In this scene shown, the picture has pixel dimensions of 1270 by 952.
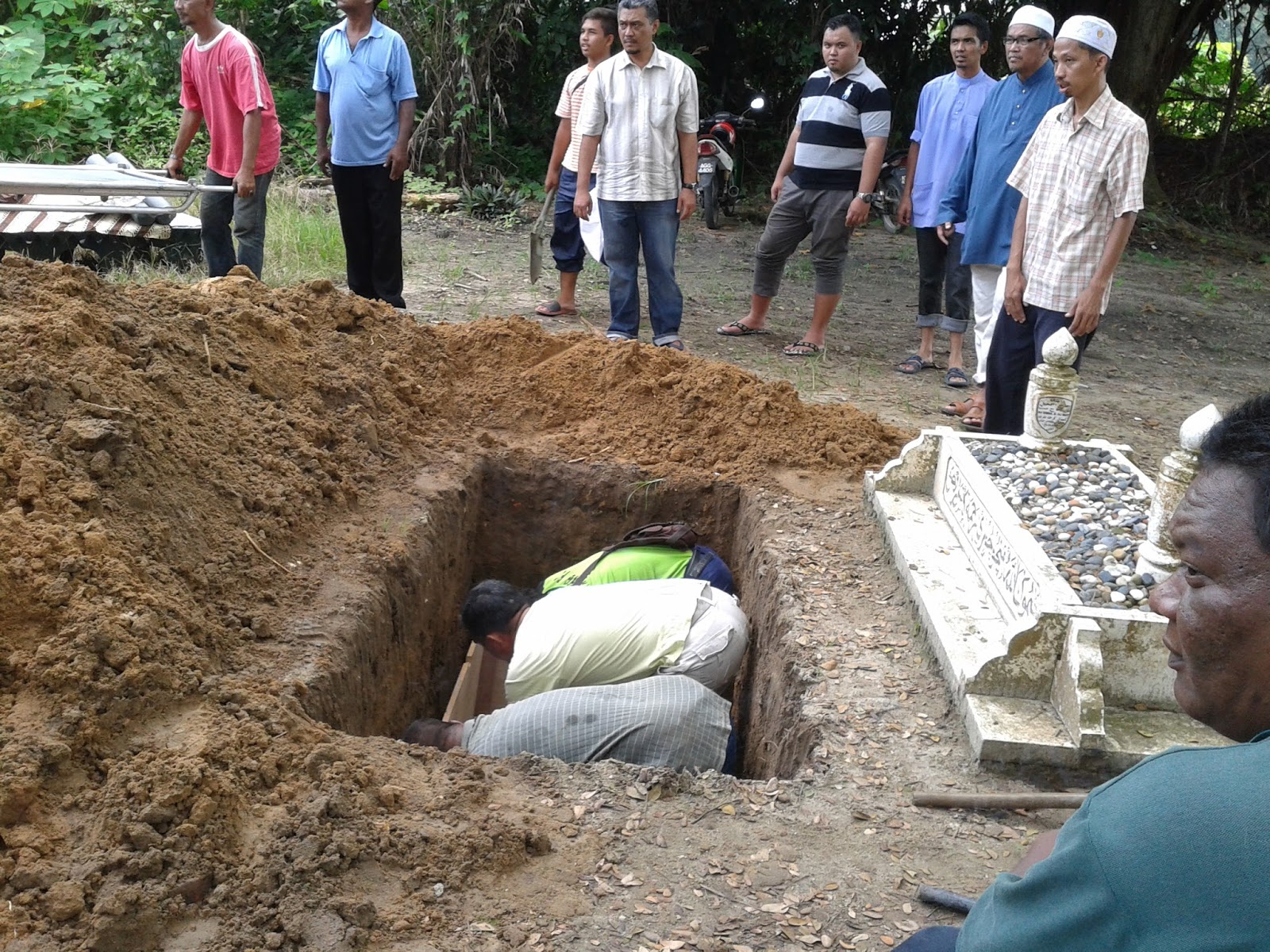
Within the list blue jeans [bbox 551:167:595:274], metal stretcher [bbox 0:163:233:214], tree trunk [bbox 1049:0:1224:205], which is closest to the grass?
metal stretcher [bbox 0:163:233:214]

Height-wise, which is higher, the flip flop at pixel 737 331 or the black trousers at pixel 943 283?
the black trousers at pixel 943 283

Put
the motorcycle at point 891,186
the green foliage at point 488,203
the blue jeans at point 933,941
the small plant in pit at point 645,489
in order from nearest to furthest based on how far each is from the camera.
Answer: the blue jeans at point 933,941, the small plant in pit at point 645,489, the motorcycle at point 891,186, the green foliage at point 488,203

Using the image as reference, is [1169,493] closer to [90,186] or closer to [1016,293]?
[1016,293]

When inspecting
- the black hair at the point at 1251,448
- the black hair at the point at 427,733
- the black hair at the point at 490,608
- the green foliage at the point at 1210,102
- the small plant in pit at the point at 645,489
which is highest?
the green foliage at the point at 1210,102

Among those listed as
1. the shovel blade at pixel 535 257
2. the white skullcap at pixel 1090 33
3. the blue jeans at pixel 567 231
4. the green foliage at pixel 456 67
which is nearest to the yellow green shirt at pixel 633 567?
the white skullcap at pixel 1090 33

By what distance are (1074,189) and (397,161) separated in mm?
3873

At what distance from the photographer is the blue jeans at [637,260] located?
6.59 metres

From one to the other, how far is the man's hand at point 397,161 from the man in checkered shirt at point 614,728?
4142 mm

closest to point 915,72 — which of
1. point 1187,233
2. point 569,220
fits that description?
point 1187,233

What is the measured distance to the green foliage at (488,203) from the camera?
11.4m

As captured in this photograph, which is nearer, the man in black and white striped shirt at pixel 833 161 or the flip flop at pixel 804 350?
the man in black and white striped shirt at pixel 833 161

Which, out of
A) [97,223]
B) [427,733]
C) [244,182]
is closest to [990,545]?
[427,733]

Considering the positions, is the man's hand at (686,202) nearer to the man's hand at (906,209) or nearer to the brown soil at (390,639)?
the brown soil at (390,639)

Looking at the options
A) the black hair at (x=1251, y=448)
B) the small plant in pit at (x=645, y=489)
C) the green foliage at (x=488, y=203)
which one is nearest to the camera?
the black hair at (x=1251, y=448)
